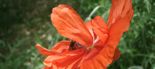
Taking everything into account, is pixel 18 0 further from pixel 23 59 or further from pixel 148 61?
pixel 148 61

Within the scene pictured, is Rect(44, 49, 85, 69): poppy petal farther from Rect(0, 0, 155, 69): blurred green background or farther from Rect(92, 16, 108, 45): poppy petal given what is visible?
Rect(0, 0, 155, 69): blurred green background

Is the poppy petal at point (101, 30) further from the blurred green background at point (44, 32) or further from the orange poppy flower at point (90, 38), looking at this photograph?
the blurred green background at point (44, 32)

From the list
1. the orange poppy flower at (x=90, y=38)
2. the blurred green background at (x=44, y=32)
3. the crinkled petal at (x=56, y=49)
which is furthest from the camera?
the blurred green background at (x=44, y=32)

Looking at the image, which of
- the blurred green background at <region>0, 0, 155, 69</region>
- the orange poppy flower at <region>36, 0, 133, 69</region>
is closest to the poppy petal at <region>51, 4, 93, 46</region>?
the orange poppy flower at <region>36, 0, 133, 69</region>

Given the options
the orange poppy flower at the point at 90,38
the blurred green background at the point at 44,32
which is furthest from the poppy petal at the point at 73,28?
the blurred green background at the point at 44,32

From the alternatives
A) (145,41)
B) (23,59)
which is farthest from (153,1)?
(23,59)

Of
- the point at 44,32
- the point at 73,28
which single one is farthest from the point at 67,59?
the point at 44,32

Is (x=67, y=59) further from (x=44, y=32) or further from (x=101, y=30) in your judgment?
(x=44, y=32)
